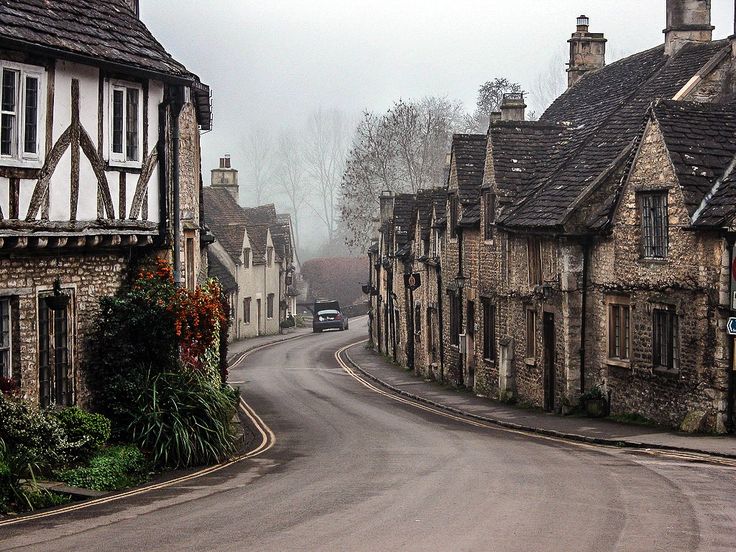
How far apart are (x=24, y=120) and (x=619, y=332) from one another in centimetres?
1520

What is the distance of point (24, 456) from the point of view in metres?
16.2

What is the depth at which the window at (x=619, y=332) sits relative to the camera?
85.8 ft

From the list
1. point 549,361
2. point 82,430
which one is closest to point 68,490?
point 82,430

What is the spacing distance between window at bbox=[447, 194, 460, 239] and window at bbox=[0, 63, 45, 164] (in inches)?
838

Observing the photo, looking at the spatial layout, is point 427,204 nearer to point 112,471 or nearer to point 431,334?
point 431,334

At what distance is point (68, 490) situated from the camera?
16125mm

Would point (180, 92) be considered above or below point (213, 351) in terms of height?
above

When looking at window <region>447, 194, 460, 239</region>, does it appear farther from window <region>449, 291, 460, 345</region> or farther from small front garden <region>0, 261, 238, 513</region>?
small front garden <region>0, 261, 238, 513</region>

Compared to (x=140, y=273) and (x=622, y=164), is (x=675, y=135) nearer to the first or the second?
(x=622, y=164)

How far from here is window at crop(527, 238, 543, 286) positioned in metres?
30.1

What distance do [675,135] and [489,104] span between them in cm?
7529

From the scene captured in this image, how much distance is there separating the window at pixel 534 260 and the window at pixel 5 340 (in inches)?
635

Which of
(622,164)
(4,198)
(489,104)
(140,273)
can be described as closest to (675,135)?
(622,164)

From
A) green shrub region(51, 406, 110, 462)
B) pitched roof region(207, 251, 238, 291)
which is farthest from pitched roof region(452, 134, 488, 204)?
pitched roof region(207, 251, 238, 291)
